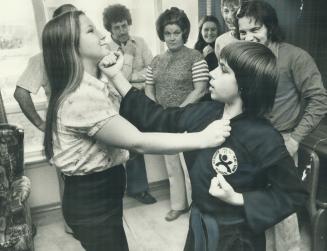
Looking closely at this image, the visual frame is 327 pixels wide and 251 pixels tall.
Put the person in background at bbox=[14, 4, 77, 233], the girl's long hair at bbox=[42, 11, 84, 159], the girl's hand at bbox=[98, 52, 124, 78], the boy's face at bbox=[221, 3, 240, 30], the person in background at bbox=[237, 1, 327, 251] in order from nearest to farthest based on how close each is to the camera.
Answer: the girl's long hair at bbox=[42, 11, 84, 159]
the girl's hand at bbox=[98, 52, 124, 78]
the person in background at bbox=[237, 1, 327, 251]
the person in background at bbox=[14, 4, 77, 233]
the boy's face at bbox=[221, 3, 240, 30]

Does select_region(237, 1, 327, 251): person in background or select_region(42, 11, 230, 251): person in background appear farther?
select_region(237, 1, 327, 251): person in background

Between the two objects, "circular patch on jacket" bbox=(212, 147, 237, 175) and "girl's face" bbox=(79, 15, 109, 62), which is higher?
"girl's face" bbox=(79, 15, 109, 62)

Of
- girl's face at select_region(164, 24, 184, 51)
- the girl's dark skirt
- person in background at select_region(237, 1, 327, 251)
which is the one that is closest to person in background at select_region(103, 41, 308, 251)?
the girl's dark skirt

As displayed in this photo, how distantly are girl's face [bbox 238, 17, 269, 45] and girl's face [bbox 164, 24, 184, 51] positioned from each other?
37 centimetres

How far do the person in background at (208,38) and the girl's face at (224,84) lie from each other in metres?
0.80

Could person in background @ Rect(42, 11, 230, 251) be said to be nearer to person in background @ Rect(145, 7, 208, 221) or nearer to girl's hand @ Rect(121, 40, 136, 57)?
girl's hand @ Rect(121, 40, 136, 57)

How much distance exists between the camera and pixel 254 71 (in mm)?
843

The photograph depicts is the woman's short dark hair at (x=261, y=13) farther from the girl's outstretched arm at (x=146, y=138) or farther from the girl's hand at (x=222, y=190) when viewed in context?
the girl's hand at (x=222, y=190)

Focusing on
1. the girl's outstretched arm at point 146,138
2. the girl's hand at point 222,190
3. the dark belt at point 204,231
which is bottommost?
the dark belt at point 204,231

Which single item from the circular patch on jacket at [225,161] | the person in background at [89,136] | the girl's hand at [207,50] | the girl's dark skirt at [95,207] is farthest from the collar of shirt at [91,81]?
the girl's hand at [207,50]

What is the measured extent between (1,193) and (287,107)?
1.12 metres

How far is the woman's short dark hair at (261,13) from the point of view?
51.4 inches

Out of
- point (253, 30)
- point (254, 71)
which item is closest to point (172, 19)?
point (253, 30)

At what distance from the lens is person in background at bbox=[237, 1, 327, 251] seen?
130cm
